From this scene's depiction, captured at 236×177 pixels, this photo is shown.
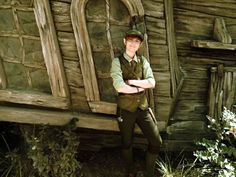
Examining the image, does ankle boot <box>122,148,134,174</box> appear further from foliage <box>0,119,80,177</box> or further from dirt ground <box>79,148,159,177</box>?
foliage <box>0,119,80,177</box>

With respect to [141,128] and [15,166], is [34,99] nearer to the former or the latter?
[15,166]

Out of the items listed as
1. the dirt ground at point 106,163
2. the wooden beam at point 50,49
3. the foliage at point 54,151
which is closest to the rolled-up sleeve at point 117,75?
the wooden beam at point 50,49

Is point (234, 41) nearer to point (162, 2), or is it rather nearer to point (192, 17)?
point (192, 17)

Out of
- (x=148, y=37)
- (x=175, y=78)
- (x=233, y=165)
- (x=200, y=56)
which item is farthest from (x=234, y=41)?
(x=233, y=165)

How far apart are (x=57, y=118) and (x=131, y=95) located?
112cm

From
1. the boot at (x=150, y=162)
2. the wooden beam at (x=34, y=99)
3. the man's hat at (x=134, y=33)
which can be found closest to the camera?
the man's hat at (x=134, y=33)

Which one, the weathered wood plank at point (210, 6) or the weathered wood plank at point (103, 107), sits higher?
the weathered wood plank at point (210, 6)

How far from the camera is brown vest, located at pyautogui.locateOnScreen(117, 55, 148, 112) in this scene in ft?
11.1

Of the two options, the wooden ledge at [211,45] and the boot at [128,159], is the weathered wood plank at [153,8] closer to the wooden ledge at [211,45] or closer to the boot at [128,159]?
the wooden ledge at [211,45]

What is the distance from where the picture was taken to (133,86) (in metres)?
3.41

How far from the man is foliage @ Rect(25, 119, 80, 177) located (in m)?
0.74

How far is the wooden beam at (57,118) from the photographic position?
4090mm

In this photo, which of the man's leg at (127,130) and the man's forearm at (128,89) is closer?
the man's forearm at (128,89)

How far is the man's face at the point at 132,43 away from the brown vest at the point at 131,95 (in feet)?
0.45
